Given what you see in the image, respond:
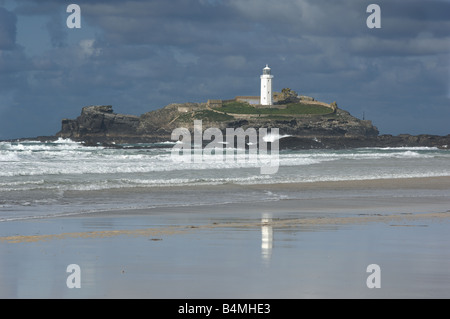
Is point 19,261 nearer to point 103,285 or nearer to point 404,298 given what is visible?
point 103,285

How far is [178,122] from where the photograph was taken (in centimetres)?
15400

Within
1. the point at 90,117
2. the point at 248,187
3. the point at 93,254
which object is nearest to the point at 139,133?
the point at 90,117

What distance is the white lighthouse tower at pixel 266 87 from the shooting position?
430 ft

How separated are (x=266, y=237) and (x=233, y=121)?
420 ft

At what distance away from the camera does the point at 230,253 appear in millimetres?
8195

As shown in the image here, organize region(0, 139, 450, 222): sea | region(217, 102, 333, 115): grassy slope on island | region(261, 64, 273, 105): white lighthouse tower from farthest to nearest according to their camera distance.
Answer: region(217, 102, 333, 115): grassy slope on island → region(261, 64, 273, 105): white lighthouse tower → region(0, 139, 450, 222): sea

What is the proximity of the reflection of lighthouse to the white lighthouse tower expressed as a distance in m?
117

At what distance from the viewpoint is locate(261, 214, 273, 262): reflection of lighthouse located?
320 inches

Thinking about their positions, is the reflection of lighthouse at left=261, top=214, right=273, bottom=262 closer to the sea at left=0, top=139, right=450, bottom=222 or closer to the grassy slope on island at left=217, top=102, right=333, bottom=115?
the sea at left=0, top=139, right=450, bottom=222

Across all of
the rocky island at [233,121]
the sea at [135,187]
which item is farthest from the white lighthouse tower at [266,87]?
the sea at [135,187]

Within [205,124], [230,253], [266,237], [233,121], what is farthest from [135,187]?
[205,124]

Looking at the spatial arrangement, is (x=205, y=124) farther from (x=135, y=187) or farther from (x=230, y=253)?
(x=230, y=253)

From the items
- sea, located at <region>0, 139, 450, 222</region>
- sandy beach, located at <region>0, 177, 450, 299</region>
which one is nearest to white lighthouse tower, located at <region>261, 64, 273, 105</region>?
sea, located at <region>0, 139, 450, 222</region>
